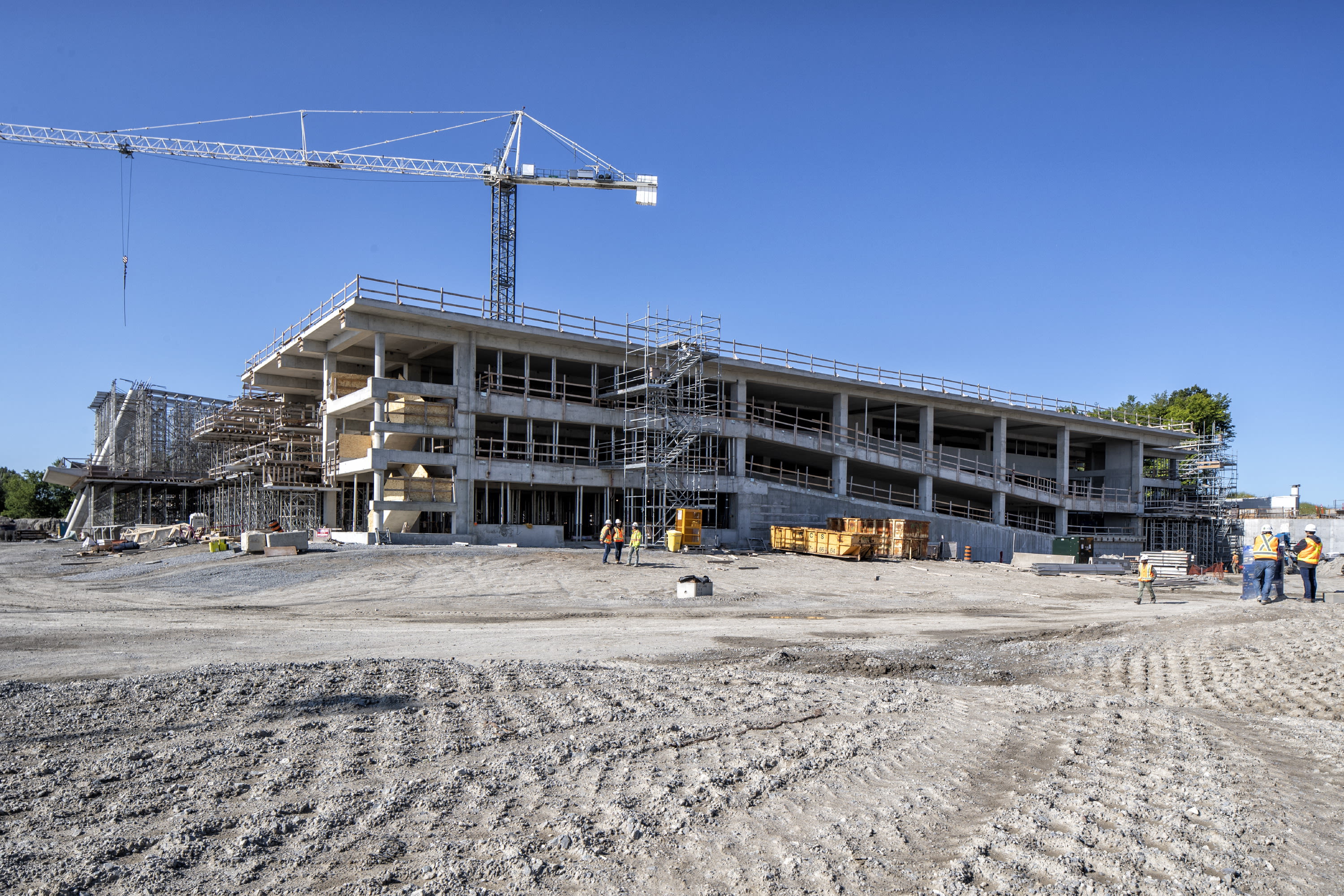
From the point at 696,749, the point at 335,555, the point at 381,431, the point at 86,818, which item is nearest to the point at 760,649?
the point at 696,749

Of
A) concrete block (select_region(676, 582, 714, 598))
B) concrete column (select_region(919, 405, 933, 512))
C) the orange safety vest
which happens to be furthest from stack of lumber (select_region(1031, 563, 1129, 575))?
concrete block (select_region(676, 582, 714, 598))

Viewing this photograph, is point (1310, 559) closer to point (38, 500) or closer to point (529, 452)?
point (529, 452)

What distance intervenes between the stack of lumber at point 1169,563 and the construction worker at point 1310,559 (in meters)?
10.3

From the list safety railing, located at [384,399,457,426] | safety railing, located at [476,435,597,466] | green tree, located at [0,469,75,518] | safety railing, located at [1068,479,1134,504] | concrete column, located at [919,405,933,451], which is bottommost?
green tree, located at [0,469,75,518]

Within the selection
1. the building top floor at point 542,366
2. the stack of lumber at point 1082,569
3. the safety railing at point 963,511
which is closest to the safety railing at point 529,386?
the building top floor at point 542,366

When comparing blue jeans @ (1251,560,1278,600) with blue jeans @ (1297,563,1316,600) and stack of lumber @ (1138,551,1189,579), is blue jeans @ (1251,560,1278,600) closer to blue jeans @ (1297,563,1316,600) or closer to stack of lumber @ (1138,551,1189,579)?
blue jeans @ (1297,563,1316,600)

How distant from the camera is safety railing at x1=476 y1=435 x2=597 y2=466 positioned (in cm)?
3575

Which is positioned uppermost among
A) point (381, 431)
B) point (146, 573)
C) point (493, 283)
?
point (493, 283)

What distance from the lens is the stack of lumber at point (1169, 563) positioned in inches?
1161

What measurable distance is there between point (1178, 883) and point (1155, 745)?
268 centimetres

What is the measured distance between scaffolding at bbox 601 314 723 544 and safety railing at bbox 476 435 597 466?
Answer: 1346mm

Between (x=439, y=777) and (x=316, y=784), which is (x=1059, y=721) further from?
(x=316, y=784)

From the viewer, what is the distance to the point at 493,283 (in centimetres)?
6794

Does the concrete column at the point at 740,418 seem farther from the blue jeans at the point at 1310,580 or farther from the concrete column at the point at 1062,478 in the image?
the blue jeans at the point at 1310,580
